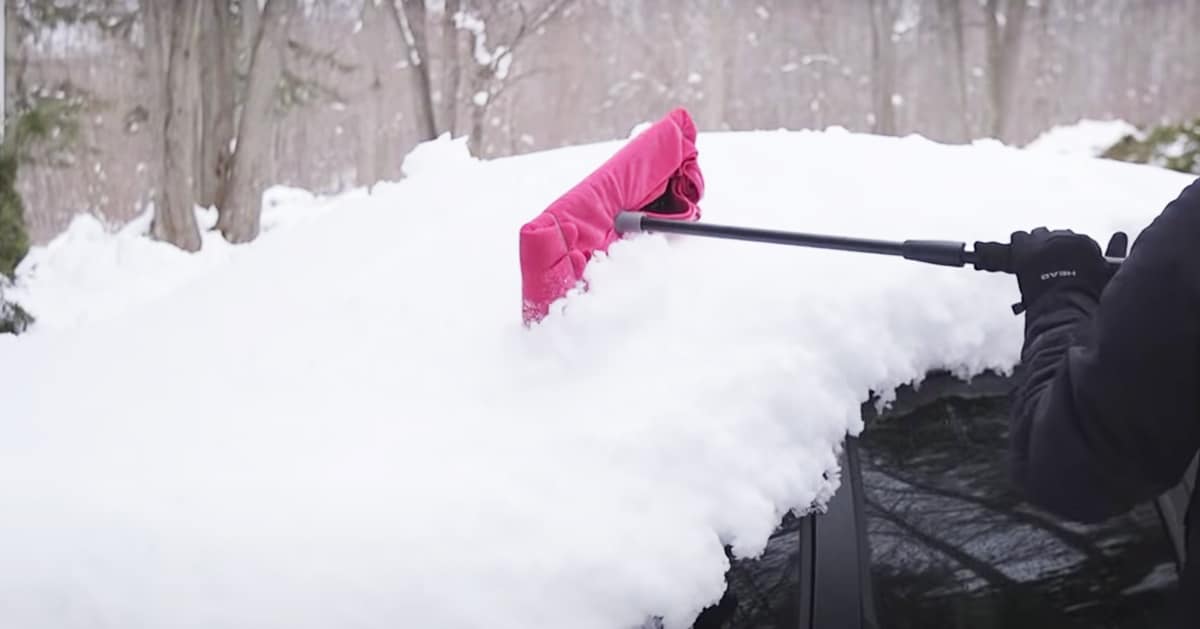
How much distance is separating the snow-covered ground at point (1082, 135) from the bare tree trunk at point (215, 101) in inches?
370

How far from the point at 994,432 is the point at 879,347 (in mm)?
233

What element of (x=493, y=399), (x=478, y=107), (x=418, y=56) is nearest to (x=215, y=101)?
(x=418, y=56)

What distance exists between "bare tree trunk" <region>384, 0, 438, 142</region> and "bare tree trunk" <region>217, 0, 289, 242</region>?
1386 mm

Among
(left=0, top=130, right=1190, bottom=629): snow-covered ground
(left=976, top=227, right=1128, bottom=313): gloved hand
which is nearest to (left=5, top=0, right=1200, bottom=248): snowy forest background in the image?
(left=0, top=130, right=1190, bottom=629): snow-covered ground

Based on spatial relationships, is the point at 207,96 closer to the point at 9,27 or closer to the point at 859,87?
the point at 9,27

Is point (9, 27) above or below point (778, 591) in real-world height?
above

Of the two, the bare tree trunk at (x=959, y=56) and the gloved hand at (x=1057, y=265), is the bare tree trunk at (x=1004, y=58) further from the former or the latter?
the gloved hand at (x=1057, y=265)

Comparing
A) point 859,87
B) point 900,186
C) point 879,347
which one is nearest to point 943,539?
point 879,347

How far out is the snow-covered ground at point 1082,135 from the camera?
1304cm

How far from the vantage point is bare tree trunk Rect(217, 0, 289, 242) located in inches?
418

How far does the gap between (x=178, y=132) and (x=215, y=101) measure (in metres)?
0.51

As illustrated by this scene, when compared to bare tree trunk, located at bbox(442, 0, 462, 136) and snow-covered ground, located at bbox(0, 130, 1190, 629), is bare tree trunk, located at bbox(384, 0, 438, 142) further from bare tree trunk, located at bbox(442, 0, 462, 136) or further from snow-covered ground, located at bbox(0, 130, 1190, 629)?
snow-covered ground, located at bbox(0, 130, 1190, 629)

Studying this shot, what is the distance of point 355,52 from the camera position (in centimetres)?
1186

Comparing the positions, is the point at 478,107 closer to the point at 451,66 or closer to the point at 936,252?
the point at 451,66
